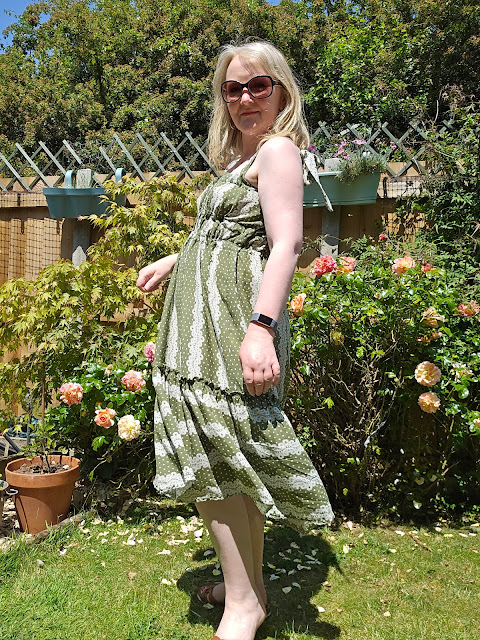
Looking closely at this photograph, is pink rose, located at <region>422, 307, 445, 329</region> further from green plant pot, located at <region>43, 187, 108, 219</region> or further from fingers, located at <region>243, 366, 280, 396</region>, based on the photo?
green plant pot, located at <region>43, 187, 108, 219</region>

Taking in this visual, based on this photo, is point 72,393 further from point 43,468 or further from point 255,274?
point 255,274

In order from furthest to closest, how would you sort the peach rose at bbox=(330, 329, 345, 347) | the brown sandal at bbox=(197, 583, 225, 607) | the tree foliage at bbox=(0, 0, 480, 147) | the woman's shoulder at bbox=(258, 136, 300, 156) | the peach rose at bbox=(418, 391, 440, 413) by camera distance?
the tree foliage at bbox=(0, 0, 480, 147), the peach rose at bbox=(330, 329, 345, 347), the peach rose at bbox=(418, 391, 440, 413), the brown sandal at bbox=(197, 583, 225, 607), the woman's shoulder at bbox=(258, 136, 300, 156)

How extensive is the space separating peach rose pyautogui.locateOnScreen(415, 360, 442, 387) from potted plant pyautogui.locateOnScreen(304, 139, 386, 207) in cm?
160

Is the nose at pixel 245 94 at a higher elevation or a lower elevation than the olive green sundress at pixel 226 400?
higher

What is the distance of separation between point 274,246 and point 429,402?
132cm

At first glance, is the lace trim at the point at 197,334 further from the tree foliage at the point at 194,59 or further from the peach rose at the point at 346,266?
the tree foliage at the point at 194,59

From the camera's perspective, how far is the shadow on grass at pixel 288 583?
5.81 feet

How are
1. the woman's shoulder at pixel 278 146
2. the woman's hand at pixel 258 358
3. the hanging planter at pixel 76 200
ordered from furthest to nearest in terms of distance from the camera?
the hanging planter at pixel 76 200 → the woman's shoulder at pixel 278 146 → the woman's hand at pixel 258 358

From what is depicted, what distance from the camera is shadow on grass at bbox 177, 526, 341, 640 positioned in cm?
177

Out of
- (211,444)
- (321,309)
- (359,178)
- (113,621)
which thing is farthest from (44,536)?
(359,178)

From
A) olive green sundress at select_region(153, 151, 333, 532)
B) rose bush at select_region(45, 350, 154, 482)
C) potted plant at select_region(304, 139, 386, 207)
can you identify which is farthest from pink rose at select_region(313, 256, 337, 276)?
potted plant at select_region(304, 139, 386, 207)

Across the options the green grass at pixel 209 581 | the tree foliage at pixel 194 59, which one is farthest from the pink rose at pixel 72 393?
the tree foliage at pixel 194 59

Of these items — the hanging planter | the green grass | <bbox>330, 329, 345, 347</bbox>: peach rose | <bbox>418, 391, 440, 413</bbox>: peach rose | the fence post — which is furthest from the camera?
the fence post

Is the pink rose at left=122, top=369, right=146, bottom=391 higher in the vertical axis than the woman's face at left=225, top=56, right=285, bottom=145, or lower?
lower
